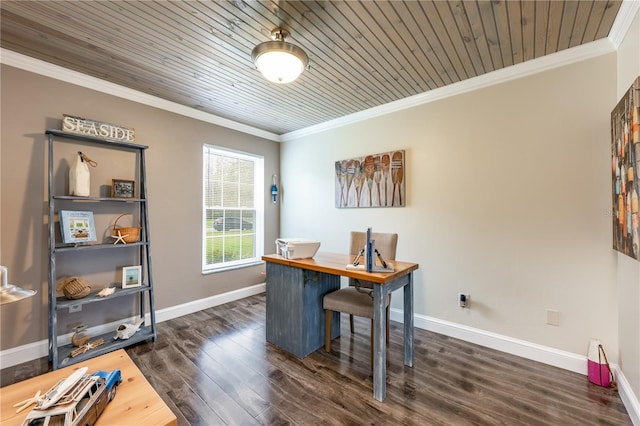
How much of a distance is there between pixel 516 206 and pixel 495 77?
122 cm

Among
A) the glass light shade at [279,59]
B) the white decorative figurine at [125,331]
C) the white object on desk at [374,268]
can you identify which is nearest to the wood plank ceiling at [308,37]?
the glass light shade at [279,59]

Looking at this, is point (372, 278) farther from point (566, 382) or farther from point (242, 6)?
point (242, 6)

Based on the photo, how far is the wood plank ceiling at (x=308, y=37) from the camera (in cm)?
177

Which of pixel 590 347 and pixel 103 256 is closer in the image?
pixel 590 347

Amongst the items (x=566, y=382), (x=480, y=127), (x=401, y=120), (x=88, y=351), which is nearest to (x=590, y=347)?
(x=566, y=382)

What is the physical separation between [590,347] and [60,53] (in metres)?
4.86

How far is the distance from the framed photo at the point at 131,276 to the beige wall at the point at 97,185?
0.26m

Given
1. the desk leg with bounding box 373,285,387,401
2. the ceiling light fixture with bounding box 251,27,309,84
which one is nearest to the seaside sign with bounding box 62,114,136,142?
the ceiling light fixture with bounding box 251,27,309,84

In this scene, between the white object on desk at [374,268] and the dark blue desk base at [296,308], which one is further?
the dark blue desk base at [296,308]

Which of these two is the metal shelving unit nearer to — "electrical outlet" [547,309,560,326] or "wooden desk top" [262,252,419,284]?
"wooden desk top" [262,252,419,284]

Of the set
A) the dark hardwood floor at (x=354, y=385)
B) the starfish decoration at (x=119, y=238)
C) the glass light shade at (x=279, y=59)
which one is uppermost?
the glass light shade at (x=279, y=59)

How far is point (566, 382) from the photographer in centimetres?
204

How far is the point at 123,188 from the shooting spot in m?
2.79

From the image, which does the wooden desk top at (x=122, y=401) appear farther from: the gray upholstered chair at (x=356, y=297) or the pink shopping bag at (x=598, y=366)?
the pink shopping bag at (x=598, y=366)
